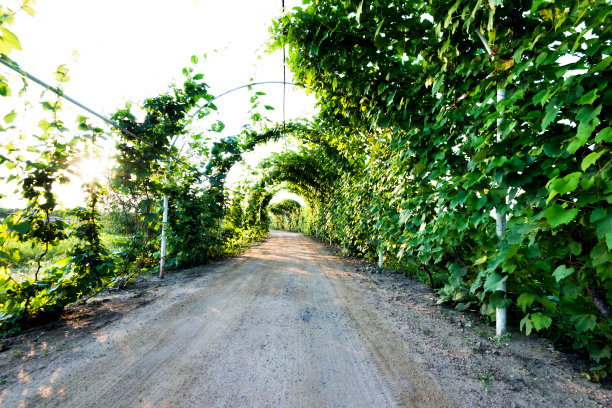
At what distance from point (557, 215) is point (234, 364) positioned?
8.54ft

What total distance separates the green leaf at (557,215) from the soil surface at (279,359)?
3.97 feet

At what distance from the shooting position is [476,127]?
225 centimetres

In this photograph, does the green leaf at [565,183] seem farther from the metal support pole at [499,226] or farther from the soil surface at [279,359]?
the soil surface at [279,359]

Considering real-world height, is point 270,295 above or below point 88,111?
below

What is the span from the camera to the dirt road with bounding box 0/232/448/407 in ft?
5.34

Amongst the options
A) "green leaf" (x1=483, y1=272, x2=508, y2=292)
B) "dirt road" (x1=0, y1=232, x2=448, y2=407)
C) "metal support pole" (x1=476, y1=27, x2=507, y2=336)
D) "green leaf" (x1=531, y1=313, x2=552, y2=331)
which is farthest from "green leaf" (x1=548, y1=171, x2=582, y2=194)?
"dirt road" (x1=0, y1=232, x2=448, y2=407)

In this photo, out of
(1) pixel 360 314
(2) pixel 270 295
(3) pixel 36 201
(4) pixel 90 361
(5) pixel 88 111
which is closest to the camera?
(4) pixel 90 361

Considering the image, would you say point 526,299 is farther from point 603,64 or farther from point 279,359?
point 279,359

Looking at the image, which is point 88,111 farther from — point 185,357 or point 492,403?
point 492,403

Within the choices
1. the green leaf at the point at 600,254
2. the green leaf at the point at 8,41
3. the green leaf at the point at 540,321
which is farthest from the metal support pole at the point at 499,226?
the green leaf at the point at 8,41

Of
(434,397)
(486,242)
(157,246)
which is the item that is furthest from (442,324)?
(157,246)

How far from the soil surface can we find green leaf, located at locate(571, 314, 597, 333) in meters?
0.42

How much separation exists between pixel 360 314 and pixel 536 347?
1.74 meters

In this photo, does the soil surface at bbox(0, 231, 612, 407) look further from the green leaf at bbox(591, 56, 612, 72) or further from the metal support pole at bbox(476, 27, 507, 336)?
the green leaf at bbox(591, 56, 612, 72)
